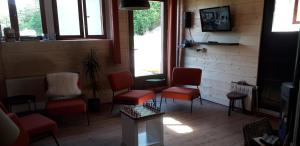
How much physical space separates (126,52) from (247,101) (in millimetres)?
2550

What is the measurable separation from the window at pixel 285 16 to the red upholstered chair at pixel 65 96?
10.6ft

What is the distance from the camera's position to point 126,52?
4.81 m

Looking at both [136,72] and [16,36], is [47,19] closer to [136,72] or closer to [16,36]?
[16,36]

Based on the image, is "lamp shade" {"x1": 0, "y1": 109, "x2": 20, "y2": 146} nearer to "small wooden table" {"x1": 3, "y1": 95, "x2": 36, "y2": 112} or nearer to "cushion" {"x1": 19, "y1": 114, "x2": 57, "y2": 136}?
"cushion" {"x1": 19, "y1": 114, "x2": 57, "y2": 136}

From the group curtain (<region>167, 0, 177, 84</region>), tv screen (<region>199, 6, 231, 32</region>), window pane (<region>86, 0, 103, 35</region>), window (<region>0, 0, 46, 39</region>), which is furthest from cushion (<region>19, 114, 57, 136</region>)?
tv screen (<region>199, 6, 231, 32</region>)

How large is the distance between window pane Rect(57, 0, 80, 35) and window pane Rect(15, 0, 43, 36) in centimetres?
35

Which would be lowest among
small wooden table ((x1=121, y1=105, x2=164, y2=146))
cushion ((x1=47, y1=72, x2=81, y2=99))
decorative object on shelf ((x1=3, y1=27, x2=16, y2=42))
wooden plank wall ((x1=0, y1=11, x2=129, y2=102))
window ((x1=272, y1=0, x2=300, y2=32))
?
small wooden table ((x1=121, y1=105, x2=164, y2=146))

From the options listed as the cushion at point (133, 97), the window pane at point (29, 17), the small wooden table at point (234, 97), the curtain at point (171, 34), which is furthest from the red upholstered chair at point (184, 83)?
the window pane at point (29, 17)

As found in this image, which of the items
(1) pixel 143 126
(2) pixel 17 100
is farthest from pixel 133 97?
(2) pixel 17 100

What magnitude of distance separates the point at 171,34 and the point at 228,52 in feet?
4.67

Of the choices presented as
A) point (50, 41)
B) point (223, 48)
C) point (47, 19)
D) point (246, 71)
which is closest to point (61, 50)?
point (50, 41)

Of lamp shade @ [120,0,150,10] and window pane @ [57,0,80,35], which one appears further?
window pane @ [57,0,80,35]

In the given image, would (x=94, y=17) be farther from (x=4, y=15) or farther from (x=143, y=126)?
(x=143, y=126)

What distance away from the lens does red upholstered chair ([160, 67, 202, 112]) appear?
3980 millimetres
